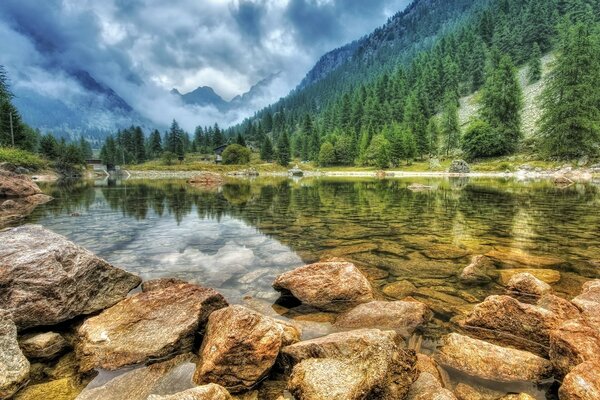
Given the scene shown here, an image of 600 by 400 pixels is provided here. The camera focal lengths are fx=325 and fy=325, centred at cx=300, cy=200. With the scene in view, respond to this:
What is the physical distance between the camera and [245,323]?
5367 millimetres

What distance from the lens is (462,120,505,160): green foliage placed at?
297ft

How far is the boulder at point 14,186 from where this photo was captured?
3194 centimetres

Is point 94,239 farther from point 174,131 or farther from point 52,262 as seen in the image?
point 174,131

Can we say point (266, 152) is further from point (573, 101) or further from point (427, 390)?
point (427, 390)

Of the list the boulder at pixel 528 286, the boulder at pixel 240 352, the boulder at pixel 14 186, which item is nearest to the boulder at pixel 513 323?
the boulder at pixel 528 286

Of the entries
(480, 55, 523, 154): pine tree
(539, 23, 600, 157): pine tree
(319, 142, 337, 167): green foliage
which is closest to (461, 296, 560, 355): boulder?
(539, 23, 600, 157): pine tree

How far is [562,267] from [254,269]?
967cm

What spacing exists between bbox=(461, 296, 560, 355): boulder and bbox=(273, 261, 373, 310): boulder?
7.83 ft

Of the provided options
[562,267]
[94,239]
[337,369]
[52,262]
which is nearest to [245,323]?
[337,369]

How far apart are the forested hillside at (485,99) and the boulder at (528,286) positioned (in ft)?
262

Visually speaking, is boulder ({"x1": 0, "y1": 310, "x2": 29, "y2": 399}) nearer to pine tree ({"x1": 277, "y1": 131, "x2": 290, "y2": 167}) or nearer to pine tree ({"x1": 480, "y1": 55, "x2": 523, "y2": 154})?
pine tree ({"x1": 480, "y1": 55, "x2": 523, "y2": 154})

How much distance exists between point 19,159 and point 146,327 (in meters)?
84.2

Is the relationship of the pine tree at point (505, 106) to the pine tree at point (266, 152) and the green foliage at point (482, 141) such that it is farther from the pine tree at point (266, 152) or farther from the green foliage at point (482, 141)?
the pine tree at point (266, 152)

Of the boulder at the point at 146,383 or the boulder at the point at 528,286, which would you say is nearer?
the boulder at the point at 146,383
